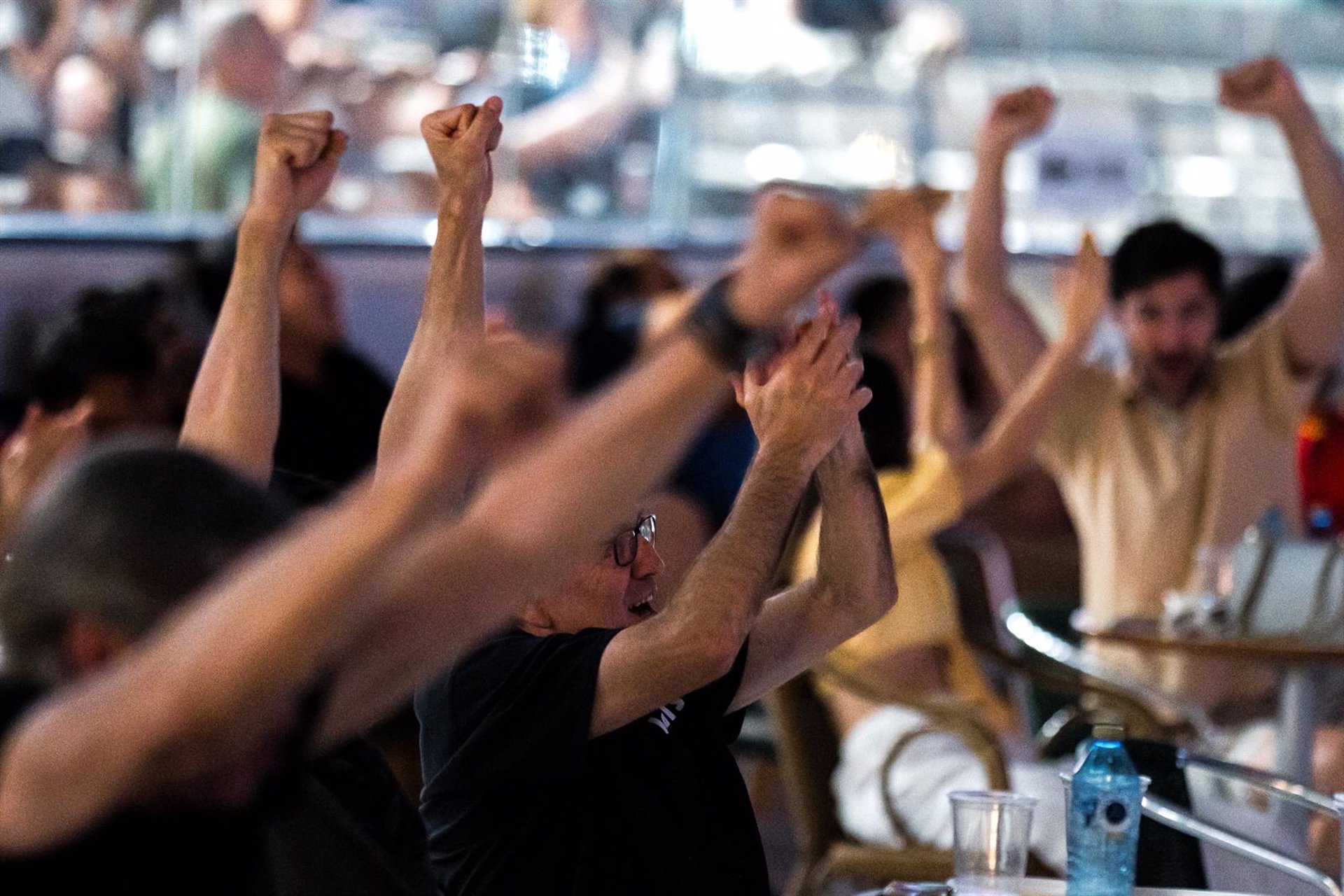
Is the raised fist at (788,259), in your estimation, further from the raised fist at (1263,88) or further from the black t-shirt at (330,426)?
the raised fist at (1263,88)

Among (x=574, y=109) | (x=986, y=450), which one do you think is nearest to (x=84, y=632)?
(x=986, y=450)

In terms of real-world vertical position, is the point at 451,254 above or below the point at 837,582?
above

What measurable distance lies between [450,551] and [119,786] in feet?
0.77

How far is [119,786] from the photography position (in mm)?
1060

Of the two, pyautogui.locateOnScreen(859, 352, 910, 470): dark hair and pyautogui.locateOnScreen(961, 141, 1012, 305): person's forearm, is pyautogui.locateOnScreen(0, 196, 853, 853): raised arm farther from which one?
pyautogui.locateOnScreen(961, 141, 1012, 305): person's forearm

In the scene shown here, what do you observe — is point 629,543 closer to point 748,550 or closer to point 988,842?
point 748,550

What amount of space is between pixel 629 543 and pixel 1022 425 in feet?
6.23

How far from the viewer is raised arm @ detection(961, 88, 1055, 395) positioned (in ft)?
13.2

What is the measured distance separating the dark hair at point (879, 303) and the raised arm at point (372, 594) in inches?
161

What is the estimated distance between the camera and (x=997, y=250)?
412 cm

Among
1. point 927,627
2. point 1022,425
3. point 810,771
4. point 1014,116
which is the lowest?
point 810,771

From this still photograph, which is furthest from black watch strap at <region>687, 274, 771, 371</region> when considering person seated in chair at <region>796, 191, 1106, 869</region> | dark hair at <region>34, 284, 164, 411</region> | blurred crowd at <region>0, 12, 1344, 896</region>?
dark hair at <region>34, 284, 164, 411</region>

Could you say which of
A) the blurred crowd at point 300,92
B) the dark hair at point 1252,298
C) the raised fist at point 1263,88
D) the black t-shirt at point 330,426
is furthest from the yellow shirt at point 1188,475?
the blurred crowd at point 300,92

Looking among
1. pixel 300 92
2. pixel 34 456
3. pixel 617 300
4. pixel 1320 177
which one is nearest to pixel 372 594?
pixel 34 456
